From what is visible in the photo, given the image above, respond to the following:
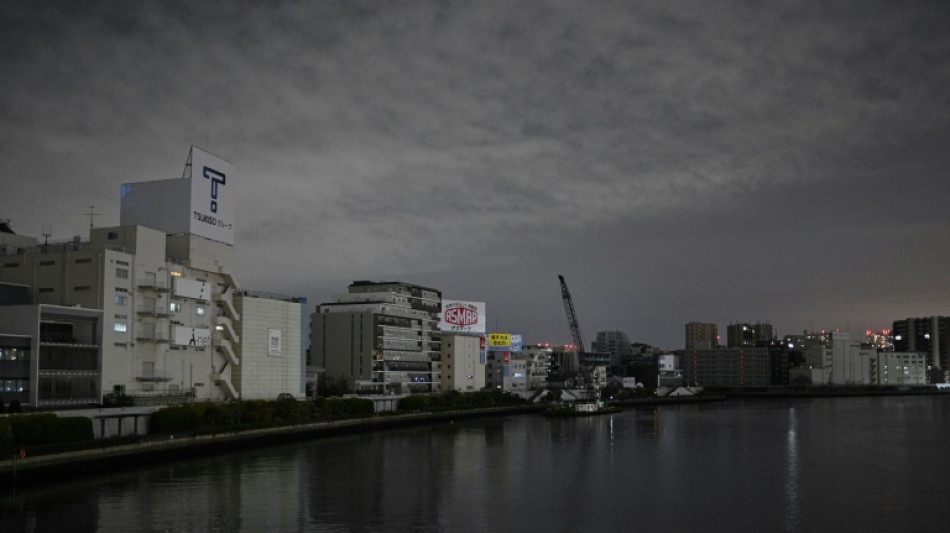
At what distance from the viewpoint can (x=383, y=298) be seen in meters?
103

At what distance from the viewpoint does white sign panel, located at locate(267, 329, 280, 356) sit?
70312 mm

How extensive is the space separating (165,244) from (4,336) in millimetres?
16140

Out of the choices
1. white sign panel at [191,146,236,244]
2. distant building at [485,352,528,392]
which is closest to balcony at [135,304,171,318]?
white sign panel at [191,146,236,244]

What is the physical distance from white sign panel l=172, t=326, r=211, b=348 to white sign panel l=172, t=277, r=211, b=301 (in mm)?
2415

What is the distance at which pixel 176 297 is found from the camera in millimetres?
60875

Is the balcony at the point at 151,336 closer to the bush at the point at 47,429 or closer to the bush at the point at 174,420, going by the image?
the bush at the point at 174,420

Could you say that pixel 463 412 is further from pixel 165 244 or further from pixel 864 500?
pixel 864 500

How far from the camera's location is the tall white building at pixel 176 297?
54281 mm

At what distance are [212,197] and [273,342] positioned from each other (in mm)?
13517

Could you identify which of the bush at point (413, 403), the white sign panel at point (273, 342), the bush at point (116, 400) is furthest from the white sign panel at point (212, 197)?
the bush at point (413, 403)

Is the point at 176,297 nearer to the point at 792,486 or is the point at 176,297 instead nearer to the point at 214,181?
the point at 214,181

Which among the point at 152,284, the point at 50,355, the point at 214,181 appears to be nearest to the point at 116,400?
the point at 50,355

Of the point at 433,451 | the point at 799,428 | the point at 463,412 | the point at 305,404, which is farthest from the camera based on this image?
the point at 463,412

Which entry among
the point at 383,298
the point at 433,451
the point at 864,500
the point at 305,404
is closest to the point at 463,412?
the point at 383,298
